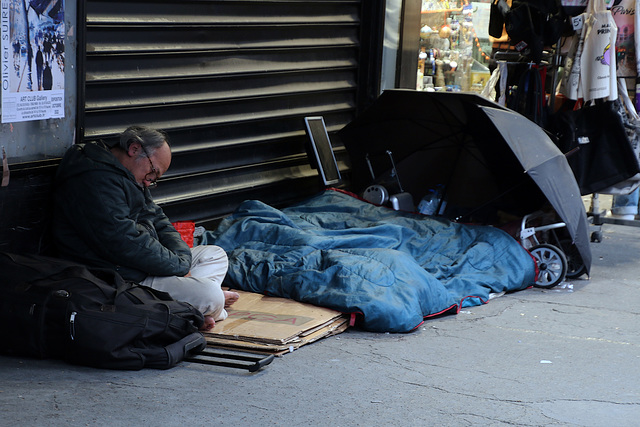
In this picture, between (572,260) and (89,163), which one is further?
(572,260)

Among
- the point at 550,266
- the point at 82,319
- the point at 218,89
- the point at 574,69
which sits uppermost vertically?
the point at 574,69

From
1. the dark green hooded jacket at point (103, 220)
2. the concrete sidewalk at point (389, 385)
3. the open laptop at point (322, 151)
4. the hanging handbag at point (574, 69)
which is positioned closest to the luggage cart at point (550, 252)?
the concrete sidewalk at point (389, 385)

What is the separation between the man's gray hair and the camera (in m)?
4.39

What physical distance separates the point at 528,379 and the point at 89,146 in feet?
8.10

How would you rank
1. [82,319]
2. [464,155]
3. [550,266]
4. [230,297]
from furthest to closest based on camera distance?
1. [464,155]
2. [550,266]
3. [230,297]
4. [82,319]

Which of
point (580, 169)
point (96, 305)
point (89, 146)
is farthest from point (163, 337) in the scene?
point (580, 169)

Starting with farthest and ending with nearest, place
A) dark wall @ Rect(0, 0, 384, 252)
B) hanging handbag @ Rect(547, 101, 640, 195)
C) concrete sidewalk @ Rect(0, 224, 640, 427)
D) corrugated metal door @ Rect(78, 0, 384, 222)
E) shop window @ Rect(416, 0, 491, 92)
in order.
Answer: shop window @ Rect(416, 0, 491, 92)
hanging handbag @ Rect(547, 101, 640, 195)
corrugated metal door @ Rect(78, 0, 384, 222)
dark wall @ Rect(0, 0, 384, 252)
concrete sidewalk @ Rect(0, 224, 640, 427)

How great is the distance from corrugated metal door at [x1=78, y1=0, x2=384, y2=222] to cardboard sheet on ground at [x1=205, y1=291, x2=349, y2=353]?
1404 millimetres

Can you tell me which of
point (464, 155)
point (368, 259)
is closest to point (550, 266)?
point (464, 155)

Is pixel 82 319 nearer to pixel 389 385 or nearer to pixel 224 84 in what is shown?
pixel 389 385

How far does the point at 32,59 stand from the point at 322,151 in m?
2.90

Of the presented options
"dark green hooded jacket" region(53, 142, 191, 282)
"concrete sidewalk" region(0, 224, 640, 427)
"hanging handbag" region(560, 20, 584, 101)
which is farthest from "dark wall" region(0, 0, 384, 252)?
"hanging handbag" region(560, 20, 584, 101)

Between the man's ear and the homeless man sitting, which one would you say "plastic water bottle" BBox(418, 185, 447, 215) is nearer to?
the homeless man sitting

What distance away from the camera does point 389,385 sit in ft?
12.9
